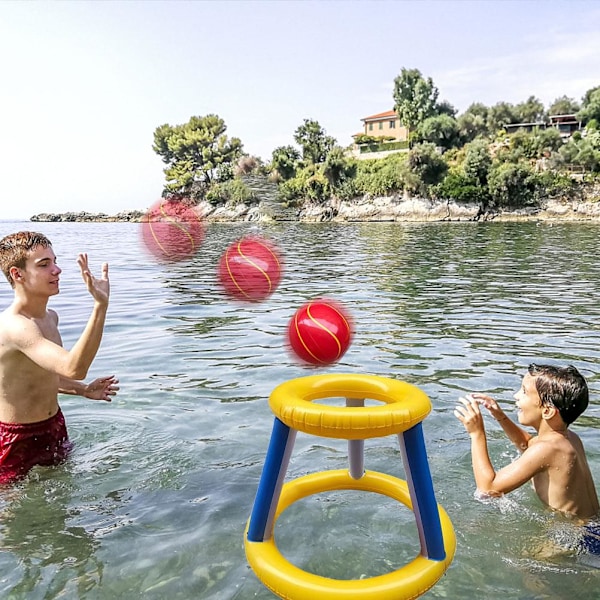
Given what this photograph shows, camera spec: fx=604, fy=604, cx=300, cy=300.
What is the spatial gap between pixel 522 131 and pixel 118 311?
59452 millimetres

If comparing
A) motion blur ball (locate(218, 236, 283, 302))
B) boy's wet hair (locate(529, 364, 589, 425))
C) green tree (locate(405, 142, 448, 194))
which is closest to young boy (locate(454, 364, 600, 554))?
boy's wet hair (locate(529, 364, 589, 425))

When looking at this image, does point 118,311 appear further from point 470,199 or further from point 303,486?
point 470,199

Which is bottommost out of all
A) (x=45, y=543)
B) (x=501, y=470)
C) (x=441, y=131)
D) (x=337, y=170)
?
(x=45, y=543)

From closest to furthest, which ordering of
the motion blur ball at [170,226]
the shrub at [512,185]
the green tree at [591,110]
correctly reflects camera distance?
the motion blur ball at [170,226], the shrub at [512,185], the green tree at [591,110]

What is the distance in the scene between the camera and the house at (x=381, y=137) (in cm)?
7388

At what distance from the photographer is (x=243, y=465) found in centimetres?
512

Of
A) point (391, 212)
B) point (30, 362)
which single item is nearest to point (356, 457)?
point (30, 362)

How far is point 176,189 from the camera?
8675cm

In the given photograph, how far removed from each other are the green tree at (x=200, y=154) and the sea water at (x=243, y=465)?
249 ft

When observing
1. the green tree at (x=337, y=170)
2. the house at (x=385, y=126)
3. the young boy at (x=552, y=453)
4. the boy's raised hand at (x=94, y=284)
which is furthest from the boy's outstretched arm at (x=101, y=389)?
the house at (x=385, y=126)

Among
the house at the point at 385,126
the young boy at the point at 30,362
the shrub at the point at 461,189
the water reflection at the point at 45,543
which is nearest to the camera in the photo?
the water reflection at the point at 45,543

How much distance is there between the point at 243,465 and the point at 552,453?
8.20 ft

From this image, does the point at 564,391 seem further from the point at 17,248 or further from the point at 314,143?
the point at 314,143

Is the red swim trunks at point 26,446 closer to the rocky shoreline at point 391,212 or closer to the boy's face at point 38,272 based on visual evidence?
the boy's face at point 38,272
